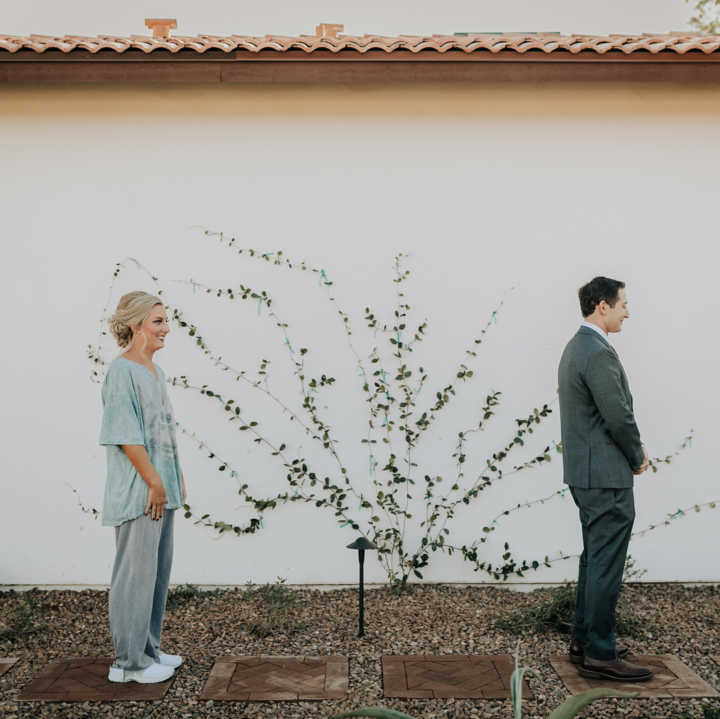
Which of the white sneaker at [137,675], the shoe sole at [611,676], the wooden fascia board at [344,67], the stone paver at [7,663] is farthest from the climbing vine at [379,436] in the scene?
the white sneaker at [137,675]

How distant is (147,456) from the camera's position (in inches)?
136

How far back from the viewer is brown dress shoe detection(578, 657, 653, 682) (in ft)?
11.6

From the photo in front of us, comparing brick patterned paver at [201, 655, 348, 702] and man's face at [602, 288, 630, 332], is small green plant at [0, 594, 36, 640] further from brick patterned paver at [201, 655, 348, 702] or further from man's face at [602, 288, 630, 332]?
man's face at [602, 288, 630, 332]

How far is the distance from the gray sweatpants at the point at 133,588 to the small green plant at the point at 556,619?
1975 millimetres

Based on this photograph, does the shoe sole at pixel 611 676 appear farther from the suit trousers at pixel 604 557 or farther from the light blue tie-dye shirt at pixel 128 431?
the light blue tie-dye shirt at pixel 128 431

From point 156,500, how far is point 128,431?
1.10ft

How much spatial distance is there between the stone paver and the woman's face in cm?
172

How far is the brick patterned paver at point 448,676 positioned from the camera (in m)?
3.46

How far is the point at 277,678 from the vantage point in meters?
3.65

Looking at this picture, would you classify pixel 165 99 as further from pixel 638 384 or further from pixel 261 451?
pixel 638 384

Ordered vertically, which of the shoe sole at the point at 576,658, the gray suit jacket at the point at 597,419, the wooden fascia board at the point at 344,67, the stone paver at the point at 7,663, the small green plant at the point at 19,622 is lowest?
the stone paver at the point at 7,663

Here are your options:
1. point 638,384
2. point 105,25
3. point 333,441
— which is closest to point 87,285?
point 333,441

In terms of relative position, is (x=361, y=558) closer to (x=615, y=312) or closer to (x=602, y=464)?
(x=602, y=464)

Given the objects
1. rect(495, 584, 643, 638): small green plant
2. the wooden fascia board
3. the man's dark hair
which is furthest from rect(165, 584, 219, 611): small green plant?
the wooden fascia board
